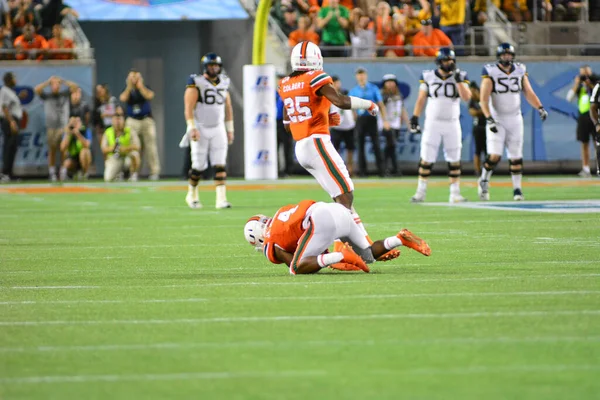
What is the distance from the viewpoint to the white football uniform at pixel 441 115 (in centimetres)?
1728

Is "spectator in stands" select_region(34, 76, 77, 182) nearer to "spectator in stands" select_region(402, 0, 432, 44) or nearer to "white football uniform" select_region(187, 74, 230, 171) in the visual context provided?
"spectator in stands" select_region(402, 0, 432, 44)

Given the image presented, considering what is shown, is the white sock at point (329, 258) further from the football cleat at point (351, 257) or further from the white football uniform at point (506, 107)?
the white football uniform at point (506, 107)

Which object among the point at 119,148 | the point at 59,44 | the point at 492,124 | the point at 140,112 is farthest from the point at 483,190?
the point at 59,44

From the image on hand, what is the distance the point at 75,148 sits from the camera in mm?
25688

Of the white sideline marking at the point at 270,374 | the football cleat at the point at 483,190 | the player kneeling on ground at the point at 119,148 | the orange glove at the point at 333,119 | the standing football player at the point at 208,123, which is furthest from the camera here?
the player kneeling on ground at the point at 119,148

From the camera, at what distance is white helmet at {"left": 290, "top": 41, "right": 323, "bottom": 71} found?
34.7ft

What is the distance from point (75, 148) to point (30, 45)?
2599 mm

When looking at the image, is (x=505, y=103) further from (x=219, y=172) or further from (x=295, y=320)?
(x=295, y=320)

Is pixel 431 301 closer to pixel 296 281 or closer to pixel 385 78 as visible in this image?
pixel 296 281

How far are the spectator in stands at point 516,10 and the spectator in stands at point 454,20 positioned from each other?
148 centimetres

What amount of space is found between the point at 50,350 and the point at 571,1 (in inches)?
942

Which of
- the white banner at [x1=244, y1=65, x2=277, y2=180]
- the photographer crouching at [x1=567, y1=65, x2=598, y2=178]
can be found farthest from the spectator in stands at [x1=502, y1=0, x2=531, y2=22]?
the white banner at [x1=244, y1=65, x2=277, y2=180]

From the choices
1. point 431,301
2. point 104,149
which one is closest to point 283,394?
point 431,301

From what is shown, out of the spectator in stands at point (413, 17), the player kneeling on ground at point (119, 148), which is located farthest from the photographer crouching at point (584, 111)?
the player kneeling on ground at point (119, 148)
